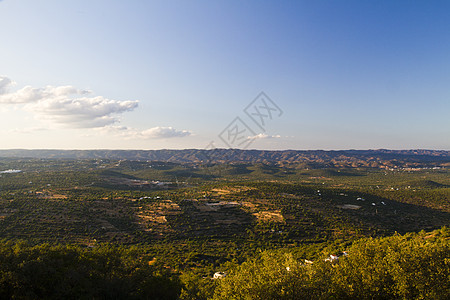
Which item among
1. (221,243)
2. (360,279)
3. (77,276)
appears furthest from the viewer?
(221,243)

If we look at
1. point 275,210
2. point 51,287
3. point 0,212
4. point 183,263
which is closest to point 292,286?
point 51,287

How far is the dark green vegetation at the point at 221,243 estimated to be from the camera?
2002cm

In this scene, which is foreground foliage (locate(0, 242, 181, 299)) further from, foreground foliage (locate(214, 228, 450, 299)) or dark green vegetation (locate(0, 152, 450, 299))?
foreground foliage (locate(214, 228, 450, 299))

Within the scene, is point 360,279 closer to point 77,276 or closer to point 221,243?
point 77,276

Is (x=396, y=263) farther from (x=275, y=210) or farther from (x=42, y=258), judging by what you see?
(x=275, y=210)

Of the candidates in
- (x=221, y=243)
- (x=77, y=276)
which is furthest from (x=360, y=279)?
(x=221, y=243)

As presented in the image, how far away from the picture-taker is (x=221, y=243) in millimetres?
56750

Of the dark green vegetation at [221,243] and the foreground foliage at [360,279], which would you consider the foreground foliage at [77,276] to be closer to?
the dark green vegetation at [221,243]

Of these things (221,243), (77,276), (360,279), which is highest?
(360,279)

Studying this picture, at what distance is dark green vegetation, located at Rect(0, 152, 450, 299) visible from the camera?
65.7ft

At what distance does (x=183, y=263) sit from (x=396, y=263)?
3602cm

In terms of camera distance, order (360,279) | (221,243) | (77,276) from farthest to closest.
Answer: (221,243)
(77,276)
(360,279)

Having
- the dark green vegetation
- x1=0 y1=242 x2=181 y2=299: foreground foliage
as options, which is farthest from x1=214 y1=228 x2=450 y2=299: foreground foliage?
x1=0 y1=242 x2=181 y2=299: foreground foliage

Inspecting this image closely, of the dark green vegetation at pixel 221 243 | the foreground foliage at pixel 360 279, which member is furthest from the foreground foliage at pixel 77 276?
the foreground foliage at pixel 360 279
